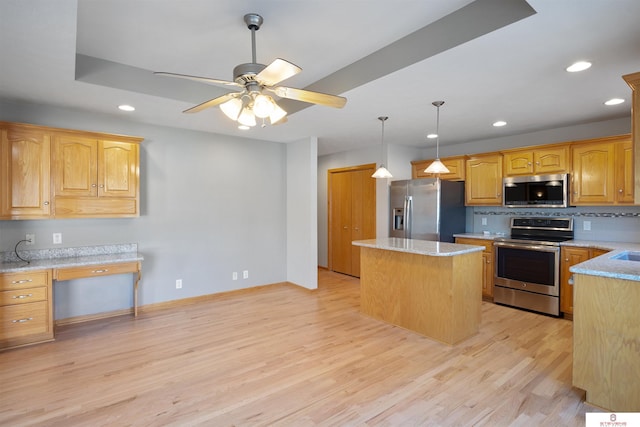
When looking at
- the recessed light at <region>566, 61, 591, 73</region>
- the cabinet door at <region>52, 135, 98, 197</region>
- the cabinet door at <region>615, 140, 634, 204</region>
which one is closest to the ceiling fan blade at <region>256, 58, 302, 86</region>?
the recessed light at <region>566, 61, 591, 73</region>

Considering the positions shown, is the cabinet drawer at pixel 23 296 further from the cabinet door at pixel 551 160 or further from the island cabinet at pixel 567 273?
the cabinet door at pixel 551 160

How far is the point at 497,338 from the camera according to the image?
11.0 feet

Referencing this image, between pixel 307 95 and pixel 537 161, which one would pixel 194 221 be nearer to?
pixel 307 95

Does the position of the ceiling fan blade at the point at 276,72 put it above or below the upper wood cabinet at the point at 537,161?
above

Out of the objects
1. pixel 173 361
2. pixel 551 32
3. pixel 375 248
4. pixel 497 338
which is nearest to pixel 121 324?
pixel 173 361

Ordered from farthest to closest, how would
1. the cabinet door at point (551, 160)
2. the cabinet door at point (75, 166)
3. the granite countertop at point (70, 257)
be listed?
the cabinet door at point (551, 160), the cabinet door at point (75, 166), the granite countertop at point (70, 257)

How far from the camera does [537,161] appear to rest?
4.36m

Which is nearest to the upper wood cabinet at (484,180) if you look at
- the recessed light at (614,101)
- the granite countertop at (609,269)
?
the recessed light at (614,101)

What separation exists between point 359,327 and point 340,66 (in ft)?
8.89

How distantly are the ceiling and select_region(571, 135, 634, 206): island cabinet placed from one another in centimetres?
38

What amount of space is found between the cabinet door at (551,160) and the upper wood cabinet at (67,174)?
5057 millimetres

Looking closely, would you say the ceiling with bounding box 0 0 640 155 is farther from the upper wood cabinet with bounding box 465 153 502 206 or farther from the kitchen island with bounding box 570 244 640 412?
the kitchen island with bounding box 570 244 640 412

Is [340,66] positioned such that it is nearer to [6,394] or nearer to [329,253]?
[6,394]

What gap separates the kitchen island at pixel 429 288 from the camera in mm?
3180
